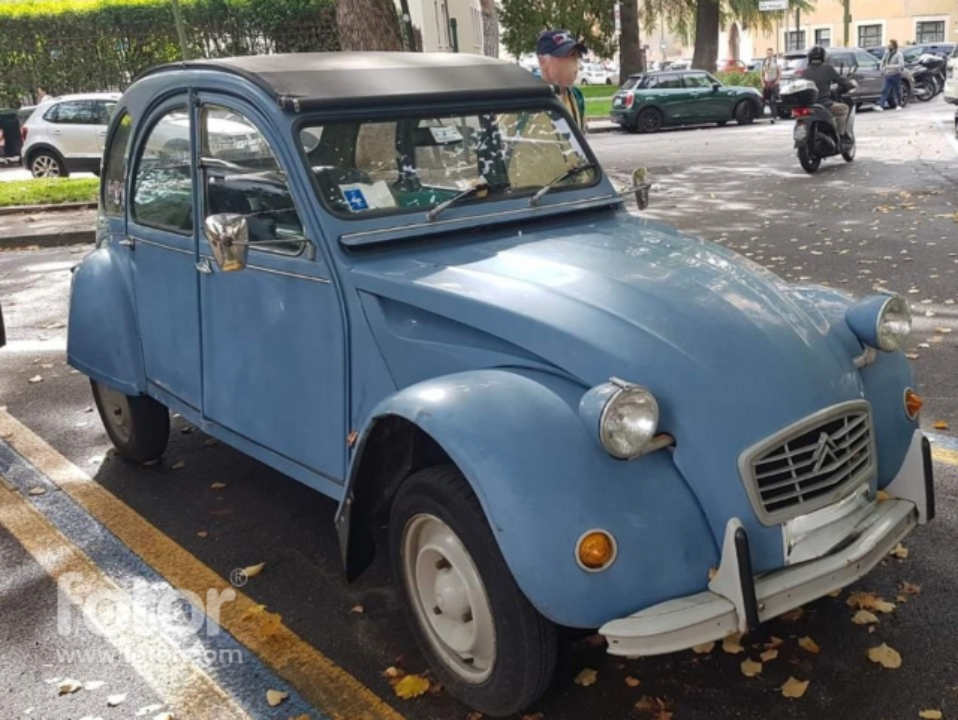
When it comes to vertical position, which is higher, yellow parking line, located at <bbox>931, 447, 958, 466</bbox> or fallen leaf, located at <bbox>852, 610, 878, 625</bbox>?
yellow parking line, located at <bbox>931, 447, 958, 466</bbox>

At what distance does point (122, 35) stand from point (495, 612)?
26.5m

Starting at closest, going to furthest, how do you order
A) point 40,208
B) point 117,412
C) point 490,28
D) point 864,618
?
point 864,618 → point 117,412 → point 40,208 → point 490,28

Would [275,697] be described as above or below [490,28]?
below

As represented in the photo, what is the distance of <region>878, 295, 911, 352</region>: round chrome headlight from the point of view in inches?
135

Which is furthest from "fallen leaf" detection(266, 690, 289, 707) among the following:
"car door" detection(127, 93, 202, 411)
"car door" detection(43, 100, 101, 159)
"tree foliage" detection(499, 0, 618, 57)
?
"tree foliage" detection(499, 0, 618, 57)

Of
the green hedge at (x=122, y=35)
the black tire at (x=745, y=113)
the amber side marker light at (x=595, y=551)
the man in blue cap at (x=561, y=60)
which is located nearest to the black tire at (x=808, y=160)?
the man in blue cap at (x=561, y=60)

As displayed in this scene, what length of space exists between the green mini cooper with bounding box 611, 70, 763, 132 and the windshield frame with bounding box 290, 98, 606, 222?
21887mm

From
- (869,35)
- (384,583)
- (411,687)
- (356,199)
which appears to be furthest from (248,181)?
(869,35)

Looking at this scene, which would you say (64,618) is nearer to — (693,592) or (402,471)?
(402,471)

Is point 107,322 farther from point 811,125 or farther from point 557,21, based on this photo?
point 557,21

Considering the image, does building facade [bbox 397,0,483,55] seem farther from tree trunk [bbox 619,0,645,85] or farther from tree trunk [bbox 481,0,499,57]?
tree trunk [bbox 619,0,645,85]

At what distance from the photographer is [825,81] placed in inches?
588

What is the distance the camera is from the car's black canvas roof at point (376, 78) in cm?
390

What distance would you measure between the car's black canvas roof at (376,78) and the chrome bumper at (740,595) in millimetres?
2180
